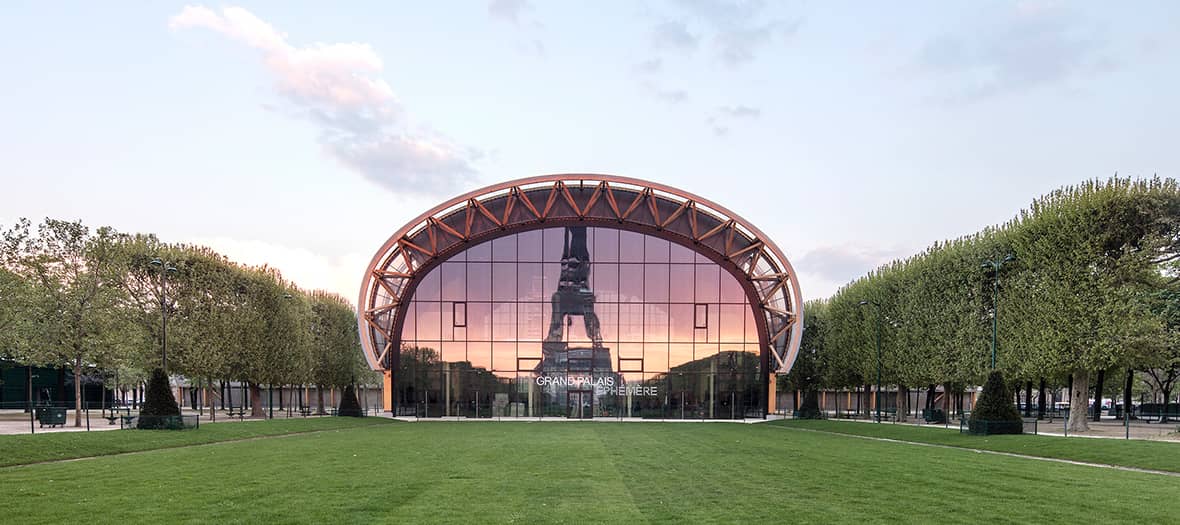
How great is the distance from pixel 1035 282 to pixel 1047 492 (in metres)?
27.0

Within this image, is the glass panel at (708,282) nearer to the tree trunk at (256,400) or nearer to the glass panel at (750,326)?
the glass panel at (750,326)

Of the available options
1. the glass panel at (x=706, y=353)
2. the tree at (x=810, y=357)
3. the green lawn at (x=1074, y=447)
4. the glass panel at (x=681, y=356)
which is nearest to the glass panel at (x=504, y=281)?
the glass panel at (x=681, y=356)

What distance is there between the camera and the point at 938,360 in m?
49.6

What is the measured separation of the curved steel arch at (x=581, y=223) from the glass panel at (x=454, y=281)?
1.10m

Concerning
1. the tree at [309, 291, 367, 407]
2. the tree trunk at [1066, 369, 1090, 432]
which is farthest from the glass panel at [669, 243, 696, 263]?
the tree at [309, 291, 367, 407]

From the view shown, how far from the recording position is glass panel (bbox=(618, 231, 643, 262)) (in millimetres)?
63688

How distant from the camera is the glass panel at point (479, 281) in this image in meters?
63.8

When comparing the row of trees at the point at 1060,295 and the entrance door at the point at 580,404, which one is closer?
the row of trees at the point at 1060,295

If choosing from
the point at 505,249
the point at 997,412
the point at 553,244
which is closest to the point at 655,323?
the point at 553,244

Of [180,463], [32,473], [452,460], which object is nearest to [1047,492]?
[452,460]

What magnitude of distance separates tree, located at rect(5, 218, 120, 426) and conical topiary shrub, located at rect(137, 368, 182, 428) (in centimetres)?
843

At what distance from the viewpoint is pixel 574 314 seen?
63750 millimetres

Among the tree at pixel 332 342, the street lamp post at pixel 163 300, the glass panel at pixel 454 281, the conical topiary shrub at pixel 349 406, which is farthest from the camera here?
the tree at pixel 332 342

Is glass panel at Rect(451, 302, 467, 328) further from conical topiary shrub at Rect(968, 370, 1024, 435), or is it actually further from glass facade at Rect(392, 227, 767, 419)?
conical topiary shrub at Rect(968, 370, 1024, 435)
